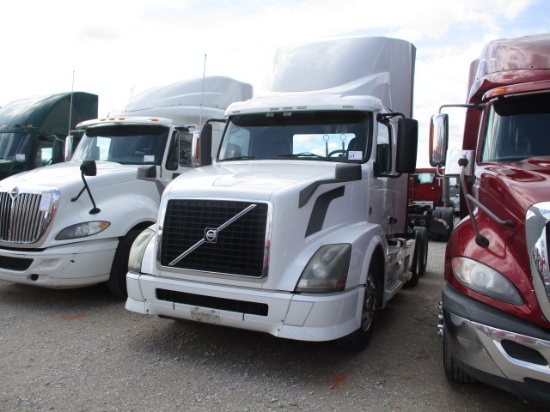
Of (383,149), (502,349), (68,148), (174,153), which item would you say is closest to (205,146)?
(174,153)

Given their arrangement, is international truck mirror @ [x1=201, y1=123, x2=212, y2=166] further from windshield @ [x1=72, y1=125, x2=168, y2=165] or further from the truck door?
the truck door

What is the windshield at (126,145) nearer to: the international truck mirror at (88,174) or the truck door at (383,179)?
the international truck mirror at (88,174)

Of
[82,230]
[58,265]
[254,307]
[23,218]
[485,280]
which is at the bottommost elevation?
[58,265]

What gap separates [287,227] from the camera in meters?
3.91

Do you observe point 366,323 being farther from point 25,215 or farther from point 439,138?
point 25,215

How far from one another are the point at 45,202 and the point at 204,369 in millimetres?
2979

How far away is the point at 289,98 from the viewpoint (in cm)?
547

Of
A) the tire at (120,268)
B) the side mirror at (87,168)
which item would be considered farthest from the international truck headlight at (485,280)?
the side mirror at (87,168)

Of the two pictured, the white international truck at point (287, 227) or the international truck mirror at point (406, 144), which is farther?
the international truck mirror at point (406, 144)

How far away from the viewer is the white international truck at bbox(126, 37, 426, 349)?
3.84 m

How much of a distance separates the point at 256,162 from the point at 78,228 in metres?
2.34

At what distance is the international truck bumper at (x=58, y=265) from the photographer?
557cm

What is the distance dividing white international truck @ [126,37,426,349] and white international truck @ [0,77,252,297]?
4.64 feet

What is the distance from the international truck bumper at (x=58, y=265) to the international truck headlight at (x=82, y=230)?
0.36 ft
